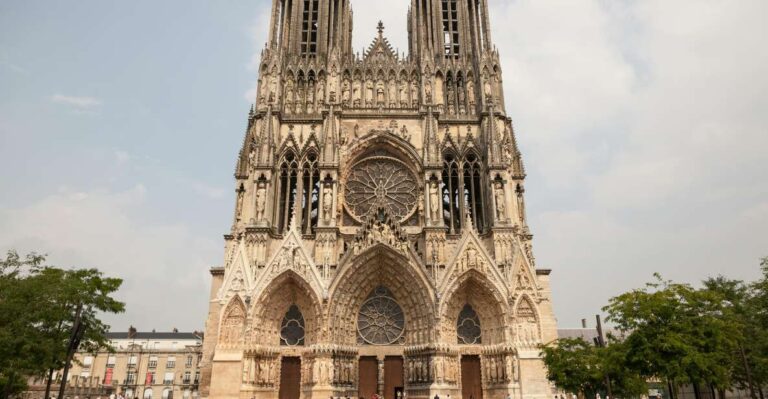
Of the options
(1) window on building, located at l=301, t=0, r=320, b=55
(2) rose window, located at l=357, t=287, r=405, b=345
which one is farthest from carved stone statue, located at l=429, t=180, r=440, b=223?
(1) window on building, located at l=301, t=0, r=320, b=55

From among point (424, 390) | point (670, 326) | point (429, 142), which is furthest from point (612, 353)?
point (429, 142)

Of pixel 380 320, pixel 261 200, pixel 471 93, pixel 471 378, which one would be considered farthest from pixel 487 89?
pixel 471 378

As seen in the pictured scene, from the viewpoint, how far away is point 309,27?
3138cm

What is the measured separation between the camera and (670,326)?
16391 mm

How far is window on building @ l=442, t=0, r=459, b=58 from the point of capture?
31.4 metres

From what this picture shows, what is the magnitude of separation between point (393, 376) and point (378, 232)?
6.53 m

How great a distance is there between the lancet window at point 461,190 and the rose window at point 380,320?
4980 mm

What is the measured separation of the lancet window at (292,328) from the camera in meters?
24.4

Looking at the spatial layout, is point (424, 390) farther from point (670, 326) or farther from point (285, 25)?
point (285, 25)

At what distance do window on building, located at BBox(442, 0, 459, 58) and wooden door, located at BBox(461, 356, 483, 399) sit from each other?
1706 centimetres

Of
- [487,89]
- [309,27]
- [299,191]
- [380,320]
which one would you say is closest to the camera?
[380,320]

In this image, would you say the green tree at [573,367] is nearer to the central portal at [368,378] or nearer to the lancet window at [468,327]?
the lancet window at [468,327]

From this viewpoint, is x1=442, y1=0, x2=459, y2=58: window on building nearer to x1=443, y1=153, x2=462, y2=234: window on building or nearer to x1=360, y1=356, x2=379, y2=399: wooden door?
x1=443, y1=153, x2=462, y2=234: window on building

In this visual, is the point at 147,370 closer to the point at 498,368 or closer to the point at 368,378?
the point at 368,378
